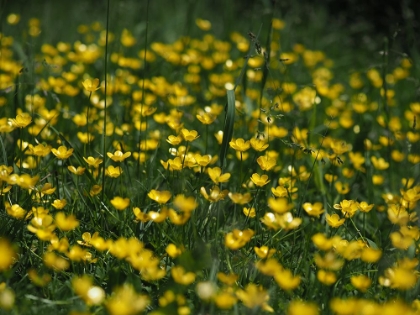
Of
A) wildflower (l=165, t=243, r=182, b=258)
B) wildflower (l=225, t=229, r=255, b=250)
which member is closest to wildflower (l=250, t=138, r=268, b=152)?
wildflower (l=225, t=229, r=255, b=250)

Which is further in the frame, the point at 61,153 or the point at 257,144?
the point at 257,144

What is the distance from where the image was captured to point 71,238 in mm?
2158

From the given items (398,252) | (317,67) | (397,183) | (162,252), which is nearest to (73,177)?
(162,252)

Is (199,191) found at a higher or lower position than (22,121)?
lower

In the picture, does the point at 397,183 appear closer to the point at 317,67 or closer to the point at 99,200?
the point at 99,200

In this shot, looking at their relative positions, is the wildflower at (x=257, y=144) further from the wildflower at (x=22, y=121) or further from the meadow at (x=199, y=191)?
the wildflower at (x=22, y=121)

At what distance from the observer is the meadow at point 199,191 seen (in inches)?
70.1

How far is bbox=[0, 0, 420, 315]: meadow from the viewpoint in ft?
5.84

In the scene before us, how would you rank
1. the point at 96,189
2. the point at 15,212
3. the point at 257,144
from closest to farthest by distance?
the point at 15,212 → the point at 96,189 → the point at 257,144

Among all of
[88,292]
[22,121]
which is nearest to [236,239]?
[88,292]

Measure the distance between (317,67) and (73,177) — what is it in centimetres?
272

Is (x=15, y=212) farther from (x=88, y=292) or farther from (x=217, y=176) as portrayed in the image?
(x=217, y=176)

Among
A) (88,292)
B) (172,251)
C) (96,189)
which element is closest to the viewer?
(88,292)

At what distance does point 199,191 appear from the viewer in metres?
2.31
